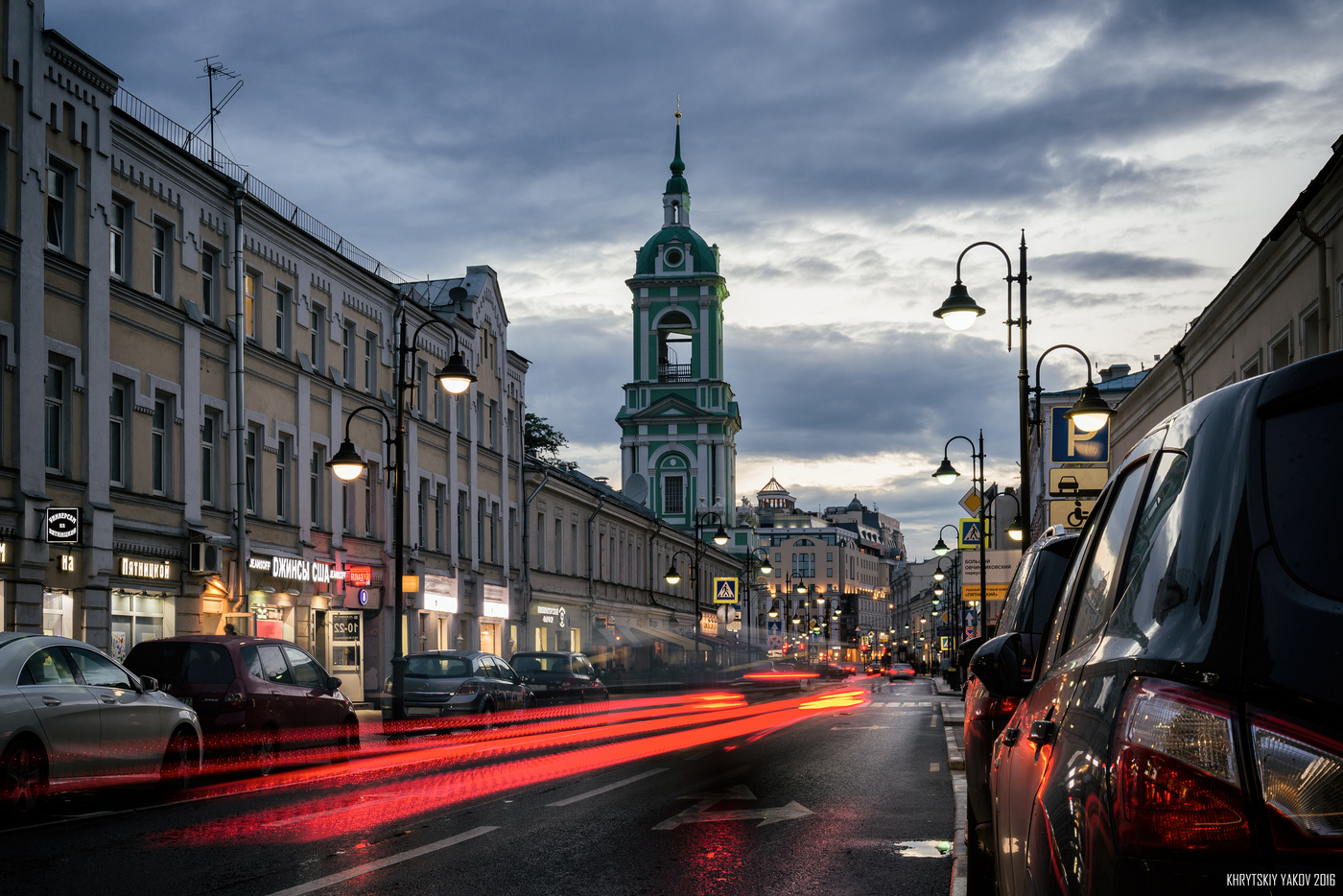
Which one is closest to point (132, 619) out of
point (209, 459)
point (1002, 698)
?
point (209, 459)

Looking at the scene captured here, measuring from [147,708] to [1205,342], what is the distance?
24.7m

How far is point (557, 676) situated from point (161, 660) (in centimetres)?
1724

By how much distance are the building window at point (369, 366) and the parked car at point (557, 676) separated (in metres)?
8.61

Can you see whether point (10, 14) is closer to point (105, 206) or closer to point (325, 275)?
point (105, 206)

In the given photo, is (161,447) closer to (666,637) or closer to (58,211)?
(58,211)

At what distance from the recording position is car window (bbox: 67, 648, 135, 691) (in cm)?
1246

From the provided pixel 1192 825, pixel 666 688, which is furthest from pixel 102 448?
pixel 666 688

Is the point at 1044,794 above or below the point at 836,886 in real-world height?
above

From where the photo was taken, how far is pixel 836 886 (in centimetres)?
825

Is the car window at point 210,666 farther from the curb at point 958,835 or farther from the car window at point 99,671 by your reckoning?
the curb at point 958,835

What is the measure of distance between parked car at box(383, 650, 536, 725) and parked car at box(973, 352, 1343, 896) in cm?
2284

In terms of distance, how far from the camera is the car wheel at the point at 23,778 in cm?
1080

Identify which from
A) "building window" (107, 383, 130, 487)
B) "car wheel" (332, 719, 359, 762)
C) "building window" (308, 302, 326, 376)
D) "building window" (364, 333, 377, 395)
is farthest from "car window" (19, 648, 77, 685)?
"building window" (364, 333, 377, 395)

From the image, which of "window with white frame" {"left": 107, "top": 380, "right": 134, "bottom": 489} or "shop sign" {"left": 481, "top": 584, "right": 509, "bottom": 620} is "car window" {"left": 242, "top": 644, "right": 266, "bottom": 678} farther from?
"shop sign" {"left": 481, "top": 584, "right": 509, "bottom": 620}
